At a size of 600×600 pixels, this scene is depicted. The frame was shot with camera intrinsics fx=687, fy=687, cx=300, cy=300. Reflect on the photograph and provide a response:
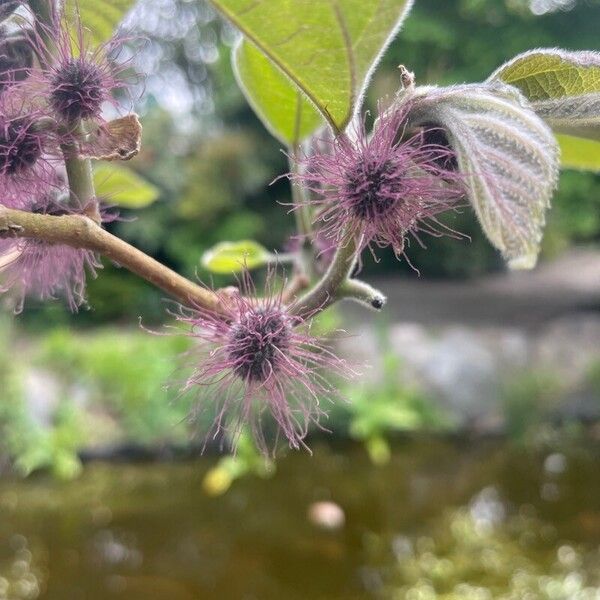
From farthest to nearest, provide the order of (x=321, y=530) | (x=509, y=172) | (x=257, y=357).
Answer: (x=321, y=530)
(x=257, y=357)
(x=509, y=172)

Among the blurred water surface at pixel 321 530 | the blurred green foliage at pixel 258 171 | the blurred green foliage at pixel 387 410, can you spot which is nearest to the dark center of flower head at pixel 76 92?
the blurred water surface at pixel 321 530

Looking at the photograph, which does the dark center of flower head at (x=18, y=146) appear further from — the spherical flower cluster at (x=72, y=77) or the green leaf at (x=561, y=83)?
the green leaf at (x=561, y=83)

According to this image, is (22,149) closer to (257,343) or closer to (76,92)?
(76,92)

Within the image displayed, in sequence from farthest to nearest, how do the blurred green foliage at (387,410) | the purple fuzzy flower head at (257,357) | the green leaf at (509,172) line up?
1. the blurred green foliage at (387,410)
2. the purple fuzzy flower head at (257,357)
3. the green leaf at (509,172)

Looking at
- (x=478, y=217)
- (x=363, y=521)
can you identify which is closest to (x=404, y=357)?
(x=363, y=521)

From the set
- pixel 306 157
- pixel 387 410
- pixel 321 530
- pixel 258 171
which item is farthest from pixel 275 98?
pixel 258 171

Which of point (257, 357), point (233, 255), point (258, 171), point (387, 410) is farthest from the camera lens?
point (258, 171)

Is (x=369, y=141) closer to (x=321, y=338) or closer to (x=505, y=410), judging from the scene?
(x=321, y=338)

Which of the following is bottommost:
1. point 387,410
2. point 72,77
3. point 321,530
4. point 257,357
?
point 257,357
